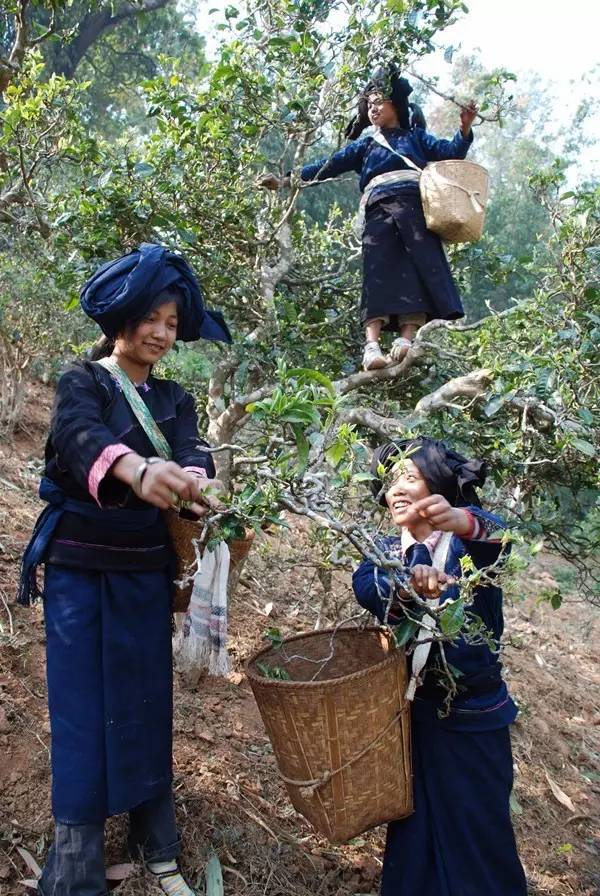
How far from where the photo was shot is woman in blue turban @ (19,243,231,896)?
6.77 ft

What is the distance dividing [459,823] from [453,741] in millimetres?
241

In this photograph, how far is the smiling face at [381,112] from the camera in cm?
365

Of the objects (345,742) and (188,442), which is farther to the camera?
(188,442)

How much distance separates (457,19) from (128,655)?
296cm

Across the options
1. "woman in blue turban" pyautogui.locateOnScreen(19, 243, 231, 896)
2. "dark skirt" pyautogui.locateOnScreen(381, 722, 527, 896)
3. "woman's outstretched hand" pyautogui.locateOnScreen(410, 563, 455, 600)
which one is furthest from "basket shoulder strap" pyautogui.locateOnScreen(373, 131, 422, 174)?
"dark skirt" pyautogui.locateOnScreen(381, 722, 527, 896)

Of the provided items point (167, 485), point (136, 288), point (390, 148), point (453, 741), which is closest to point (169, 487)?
point (167, 485)

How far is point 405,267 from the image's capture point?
146 inches

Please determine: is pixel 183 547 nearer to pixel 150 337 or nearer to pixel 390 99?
pixel 150 337

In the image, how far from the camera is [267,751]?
3412mm

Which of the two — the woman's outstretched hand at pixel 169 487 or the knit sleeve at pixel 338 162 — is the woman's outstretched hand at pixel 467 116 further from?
the woman's outstretched hand at pixel 169 487

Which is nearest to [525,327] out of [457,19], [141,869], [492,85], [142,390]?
[492,85]

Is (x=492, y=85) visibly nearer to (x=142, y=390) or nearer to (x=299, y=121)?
(x=299, y=121)

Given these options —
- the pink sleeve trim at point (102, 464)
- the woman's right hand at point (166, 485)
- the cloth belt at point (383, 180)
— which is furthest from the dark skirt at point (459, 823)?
the cloth belt at point (383, 180)

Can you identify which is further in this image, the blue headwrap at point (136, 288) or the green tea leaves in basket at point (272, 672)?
the green tea leaves in basket at point (272, 672)
